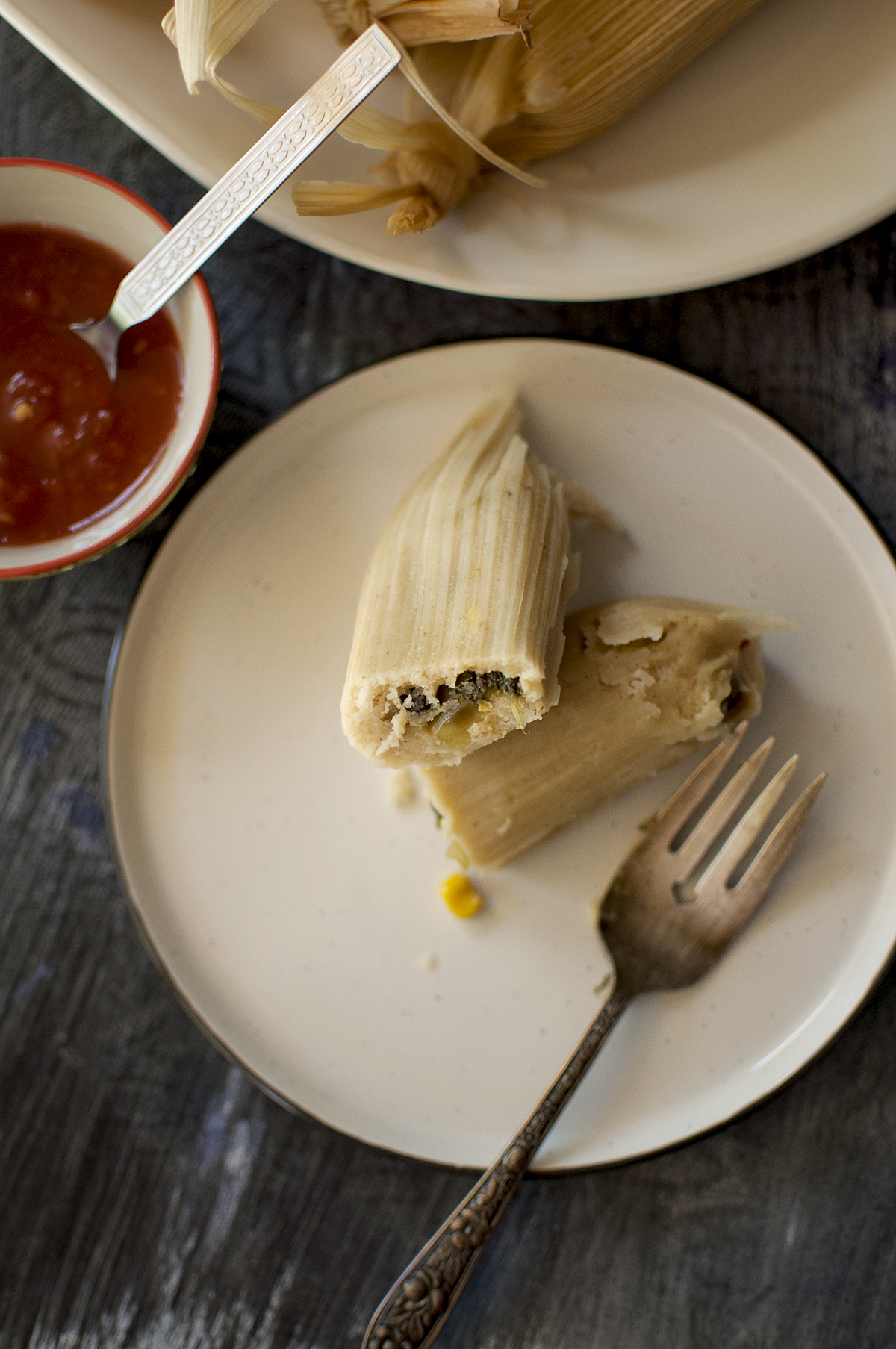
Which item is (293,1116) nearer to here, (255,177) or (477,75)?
(255,177)

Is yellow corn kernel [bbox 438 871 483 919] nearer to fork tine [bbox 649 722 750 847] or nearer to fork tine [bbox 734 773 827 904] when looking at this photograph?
fork tine [bbox 649 722 750 847]

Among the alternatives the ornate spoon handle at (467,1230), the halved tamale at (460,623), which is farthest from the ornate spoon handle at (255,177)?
the ornate spoon handle at (467,1230)

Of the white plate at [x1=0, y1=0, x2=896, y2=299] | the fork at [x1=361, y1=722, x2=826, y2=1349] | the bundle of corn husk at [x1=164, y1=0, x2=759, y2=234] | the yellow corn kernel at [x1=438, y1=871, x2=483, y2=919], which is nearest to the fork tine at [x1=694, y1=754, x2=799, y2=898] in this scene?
the fork at [x1=361, y1=722, x2=826, y2=1349]

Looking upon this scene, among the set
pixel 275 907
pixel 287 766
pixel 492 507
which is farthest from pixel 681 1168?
pixel 492 507

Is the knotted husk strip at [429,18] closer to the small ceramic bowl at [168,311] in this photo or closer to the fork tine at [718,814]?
the small ceramic bowl at [168,311]

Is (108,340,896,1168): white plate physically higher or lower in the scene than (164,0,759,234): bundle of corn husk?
lower

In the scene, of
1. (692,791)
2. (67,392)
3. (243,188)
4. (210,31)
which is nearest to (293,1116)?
(692,791)
